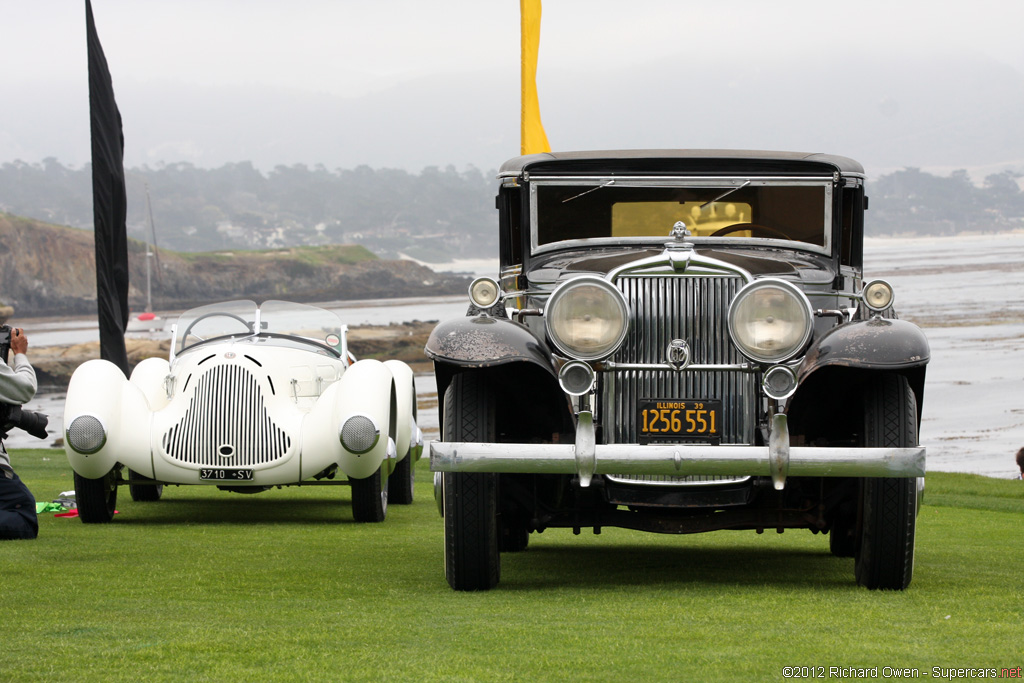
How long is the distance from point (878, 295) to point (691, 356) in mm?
895

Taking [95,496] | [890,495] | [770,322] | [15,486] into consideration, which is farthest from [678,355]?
[95,496]

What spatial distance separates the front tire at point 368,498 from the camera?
9.16m

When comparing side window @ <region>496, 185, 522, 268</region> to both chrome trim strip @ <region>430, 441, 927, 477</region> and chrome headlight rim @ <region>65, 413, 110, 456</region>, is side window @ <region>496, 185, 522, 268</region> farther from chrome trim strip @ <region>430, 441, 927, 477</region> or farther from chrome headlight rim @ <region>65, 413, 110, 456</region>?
chrome headlight rim @ <region>65, 413, 110, 456</region>

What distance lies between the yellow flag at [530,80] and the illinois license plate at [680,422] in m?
9.84

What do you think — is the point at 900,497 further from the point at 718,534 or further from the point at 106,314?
the point at 106,314

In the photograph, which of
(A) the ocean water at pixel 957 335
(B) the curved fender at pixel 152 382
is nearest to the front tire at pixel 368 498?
(B) the curved fender at pixel 152 382

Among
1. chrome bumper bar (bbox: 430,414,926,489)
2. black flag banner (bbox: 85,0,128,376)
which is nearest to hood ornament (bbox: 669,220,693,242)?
chrome bumper bar (bbox: 430,414,926,489)

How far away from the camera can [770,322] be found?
5.36 m

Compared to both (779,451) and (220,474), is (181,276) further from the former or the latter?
(779,451)

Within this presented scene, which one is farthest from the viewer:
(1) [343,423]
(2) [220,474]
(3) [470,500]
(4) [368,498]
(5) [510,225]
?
(4) [368,498]

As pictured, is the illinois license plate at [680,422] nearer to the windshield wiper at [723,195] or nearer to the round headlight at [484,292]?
the round headlight at [484,292]

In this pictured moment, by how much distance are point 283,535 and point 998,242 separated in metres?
92.3

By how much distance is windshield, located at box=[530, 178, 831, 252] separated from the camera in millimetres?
6637

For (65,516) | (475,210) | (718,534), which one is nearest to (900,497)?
(718,534)
